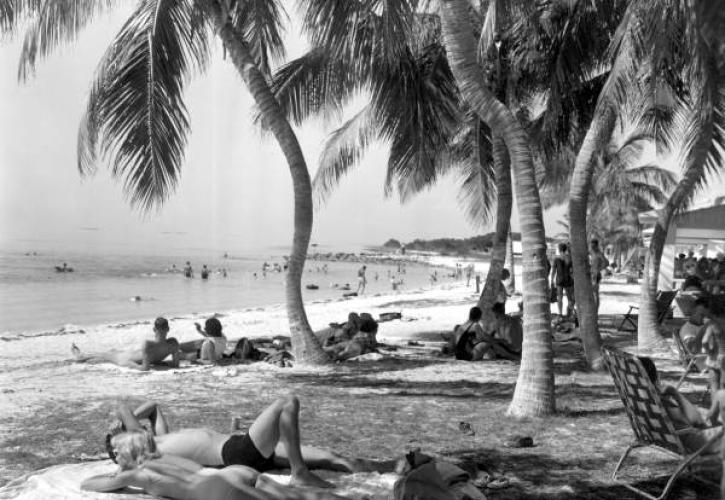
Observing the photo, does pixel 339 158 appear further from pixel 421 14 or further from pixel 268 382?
pixel 268 382

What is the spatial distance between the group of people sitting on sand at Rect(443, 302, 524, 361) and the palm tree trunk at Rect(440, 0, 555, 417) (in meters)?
3.26

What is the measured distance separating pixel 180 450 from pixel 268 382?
3.68 m

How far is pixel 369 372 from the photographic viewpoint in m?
8.51

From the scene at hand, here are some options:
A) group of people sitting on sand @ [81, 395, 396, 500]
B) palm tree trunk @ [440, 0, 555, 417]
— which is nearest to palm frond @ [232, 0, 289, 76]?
palm tree trunk @ [440, 0, 555, 417]

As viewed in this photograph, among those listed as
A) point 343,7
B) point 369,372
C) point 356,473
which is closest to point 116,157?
point 343,7

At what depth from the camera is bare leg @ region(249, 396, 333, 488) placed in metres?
4.05

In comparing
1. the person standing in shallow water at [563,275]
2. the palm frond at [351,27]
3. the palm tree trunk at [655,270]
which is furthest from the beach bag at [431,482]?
the person standing in shallow water at [563,275]

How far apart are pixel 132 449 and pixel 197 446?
1.23 feet

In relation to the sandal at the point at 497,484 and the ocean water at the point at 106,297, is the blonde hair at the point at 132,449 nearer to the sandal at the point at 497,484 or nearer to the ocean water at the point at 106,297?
the sandal at the point at 497,484

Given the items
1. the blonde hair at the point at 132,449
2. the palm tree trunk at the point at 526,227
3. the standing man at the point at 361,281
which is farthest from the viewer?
the standing man at the point at 361,281

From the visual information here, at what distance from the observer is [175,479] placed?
3701 mm

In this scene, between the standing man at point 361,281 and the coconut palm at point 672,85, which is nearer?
the coconut palm at point 672,85

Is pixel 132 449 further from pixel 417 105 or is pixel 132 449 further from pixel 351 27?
pixel 417 105

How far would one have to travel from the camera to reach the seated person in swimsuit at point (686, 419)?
13.2 ft
